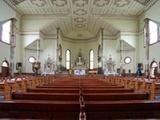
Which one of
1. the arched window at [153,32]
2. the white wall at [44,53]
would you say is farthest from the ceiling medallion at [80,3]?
the white wall at [44,53]

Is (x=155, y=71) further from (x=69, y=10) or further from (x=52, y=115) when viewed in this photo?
(x=52, y=115)

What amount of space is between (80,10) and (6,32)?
8.29 metres

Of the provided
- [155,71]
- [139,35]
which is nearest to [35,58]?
[139,35]

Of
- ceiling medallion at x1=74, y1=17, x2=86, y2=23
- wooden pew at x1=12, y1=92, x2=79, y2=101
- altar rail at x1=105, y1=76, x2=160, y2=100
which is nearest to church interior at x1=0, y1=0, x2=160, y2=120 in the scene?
ceiling medallion at x1=74, y1=17, x2=86, y2=23

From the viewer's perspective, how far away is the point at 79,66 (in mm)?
39375

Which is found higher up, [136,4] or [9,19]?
[136,4]

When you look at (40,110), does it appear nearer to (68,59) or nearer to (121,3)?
(121,3)

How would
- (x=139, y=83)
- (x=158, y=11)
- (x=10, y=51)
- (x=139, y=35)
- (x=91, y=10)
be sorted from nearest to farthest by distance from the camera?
(x=139, y=83), (x=158, y=11), (x=10, y=51), (x=91, y=10), (x=139, y=35)

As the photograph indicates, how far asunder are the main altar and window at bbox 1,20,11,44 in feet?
46.6

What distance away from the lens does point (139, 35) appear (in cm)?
3122

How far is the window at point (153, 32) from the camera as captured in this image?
2525 cm

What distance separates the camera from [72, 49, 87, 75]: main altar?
126 ft

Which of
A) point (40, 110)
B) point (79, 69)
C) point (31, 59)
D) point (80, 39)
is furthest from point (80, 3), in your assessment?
point (40, 110)

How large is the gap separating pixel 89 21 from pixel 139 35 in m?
6.57
